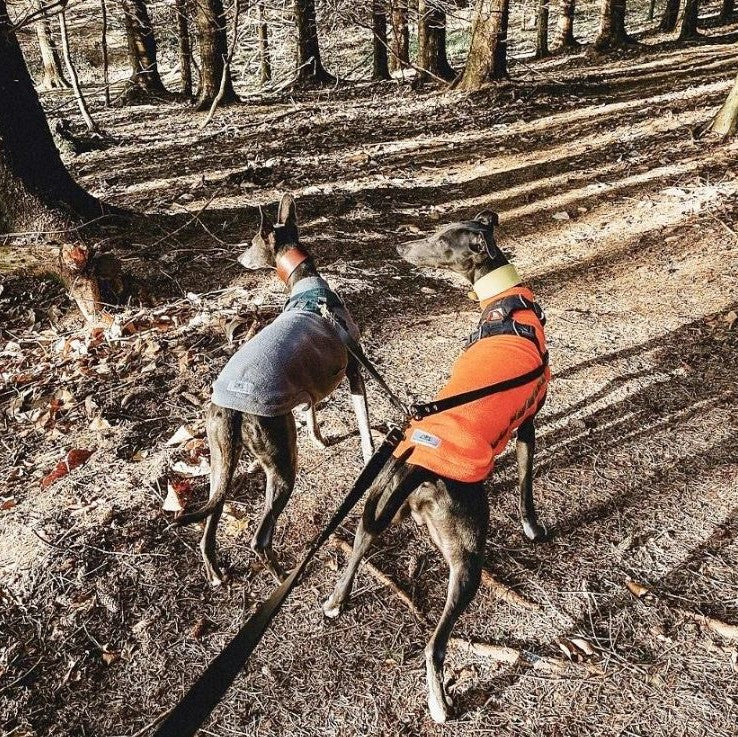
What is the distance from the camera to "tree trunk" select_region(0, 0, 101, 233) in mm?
5391

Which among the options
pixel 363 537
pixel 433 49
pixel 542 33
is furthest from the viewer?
pixel 542 33

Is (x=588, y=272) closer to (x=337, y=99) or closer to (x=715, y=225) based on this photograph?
(x=715, y=225)

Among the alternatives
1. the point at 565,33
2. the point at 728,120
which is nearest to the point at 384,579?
the point at 728,120

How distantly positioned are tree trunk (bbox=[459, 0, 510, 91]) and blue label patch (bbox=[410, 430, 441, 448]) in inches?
473

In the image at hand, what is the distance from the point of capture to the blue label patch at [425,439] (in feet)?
7.86

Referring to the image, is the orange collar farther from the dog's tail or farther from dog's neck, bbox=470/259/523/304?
the dog's tail

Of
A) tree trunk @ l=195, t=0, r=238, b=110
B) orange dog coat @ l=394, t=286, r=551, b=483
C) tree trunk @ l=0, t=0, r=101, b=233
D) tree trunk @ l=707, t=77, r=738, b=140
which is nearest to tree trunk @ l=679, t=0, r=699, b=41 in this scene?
tree trunk @ l=707, t=77, r=738, b=140

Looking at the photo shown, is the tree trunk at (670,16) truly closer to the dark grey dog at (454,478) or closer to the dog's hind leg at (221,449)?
the dark grey dog at (454,478)

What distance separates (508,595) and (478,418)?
1.16 meters

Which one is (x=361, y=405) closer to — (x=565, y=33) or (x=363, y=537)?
(x=363, y=537)

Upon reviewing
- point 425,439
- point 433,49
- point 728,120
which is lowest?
point 728,120

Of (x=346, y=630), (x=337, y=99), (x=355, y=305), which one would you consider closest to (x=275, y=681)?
(x=346, y=630)

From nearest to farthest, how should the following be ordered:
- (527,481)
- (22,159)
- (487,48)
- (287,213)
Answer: (527,481)
(287,213)
(22,159)
(487,48)

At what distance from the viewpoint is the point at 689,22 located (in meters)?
18.5
